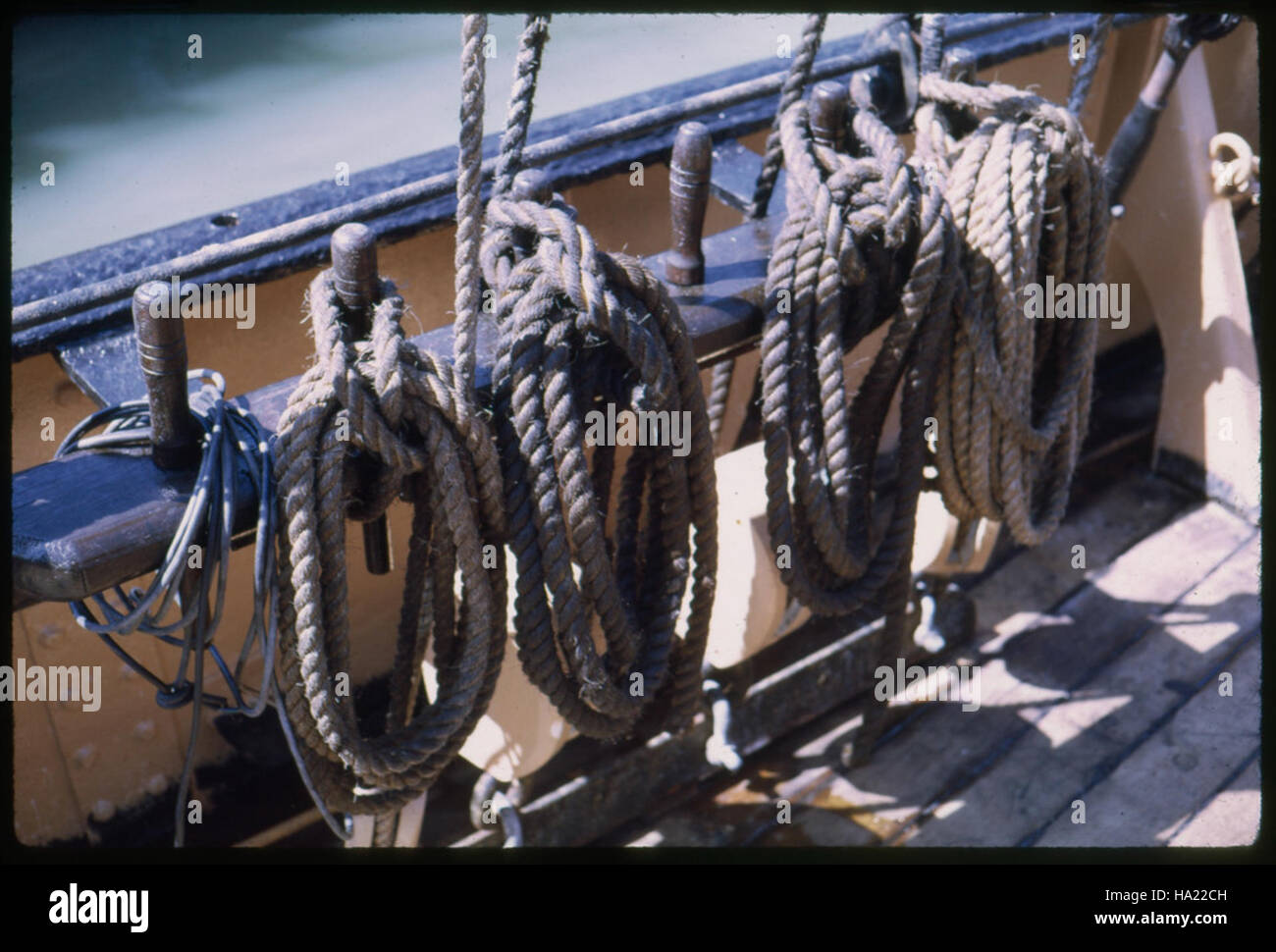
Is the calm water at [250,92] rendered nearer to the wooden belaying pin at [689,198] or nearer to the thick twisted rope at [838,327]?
the wooden belaying pin at [689,198]

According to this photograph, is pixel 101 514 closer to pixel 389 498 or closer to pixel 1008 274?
pixel 389 498

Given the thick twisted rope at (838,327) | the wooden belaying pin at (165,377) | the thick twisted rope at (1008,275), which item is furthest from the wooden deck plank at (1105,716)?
the wooden belaying pin at (165,377)

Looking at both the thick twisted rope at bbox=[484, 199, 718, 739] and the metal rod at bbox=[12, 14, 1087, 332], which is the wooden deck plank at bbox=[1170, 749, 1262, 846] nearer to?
the thick twisted rope at bbox=[484, 199, 718, 739]

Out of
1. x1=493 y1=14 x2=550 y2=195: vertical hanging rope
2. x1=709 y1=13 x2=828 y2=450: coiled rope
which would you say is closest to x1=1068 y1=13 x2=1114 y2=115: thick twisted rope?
x1=709 y1=13 x2=828 y2=450: coiled rope

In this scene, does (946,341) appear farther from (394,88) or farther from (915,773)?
(394,88)

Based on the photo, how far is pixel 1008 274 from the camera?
1.73 metres

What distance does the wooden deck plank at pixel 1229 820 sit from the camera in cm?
210

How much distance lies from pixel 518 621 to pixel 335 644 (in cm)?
20

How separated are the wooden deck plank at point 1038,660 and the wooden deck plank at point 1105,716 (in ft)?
0.09

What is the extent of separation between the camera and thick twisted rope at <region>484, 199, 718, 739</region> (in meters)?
1.40

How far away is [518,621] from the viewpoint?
1454mm

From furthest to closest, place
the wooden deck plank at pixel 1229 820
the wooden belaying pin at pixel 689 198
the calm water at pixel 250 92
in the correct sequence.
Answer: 1. the calm water at pixel 250 92
2. the wooden deck plank at pixel 1229 820
3. the wooden belaying pin at pixel 689 198

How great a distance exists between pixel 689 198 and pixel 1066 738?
4.19 ft
